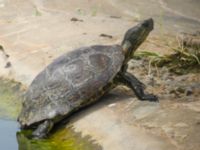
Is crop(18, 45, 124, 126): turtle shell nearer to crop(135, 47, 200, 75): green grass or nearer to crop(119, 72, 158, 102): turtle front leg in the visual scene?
crop(119, 72, 158, 102): turtle front leg

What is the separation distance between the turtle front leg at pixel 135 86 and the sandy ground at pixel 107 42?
0.31ft

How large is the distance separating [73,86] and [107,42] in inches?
77.8

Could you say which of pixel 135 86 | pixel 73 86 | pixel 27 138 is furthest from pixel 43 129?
pixel 135 86

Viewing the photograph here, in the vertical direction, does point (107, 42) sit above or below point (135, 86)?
below

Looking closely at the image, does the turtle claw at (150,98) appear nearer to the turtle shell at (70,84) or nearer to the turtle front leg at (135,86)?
the turtle front leg at (135,86)

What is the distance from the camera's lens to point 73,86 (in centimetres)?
621

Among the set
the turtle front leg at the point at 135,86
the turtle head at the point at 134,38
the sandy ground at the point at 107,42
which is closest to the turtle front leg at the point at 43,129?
the sandy ground at the point at 107,42

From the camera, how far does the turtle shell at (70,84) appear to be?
20.1 feet

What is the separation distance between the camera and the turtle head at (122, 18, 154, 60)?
21.5ft

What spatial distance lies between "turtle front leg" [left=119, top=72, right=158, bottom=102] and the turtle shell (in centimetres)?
14

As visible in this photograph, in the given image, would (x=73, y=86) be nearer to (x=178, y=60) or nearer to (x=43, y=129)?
(x=43, y=129)

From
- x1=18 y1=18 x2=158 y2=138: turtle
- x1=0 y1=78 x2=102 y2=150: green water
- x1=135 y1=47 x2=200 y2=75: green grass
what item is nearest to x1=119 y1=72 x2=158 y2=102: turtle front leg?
x1=18 y1=18 x2=158 y2=138: turtle

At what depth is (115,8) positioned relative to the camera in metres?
10.8

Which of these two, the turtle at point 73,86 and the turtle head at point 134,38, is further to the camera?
the turtle head at point 134,38
